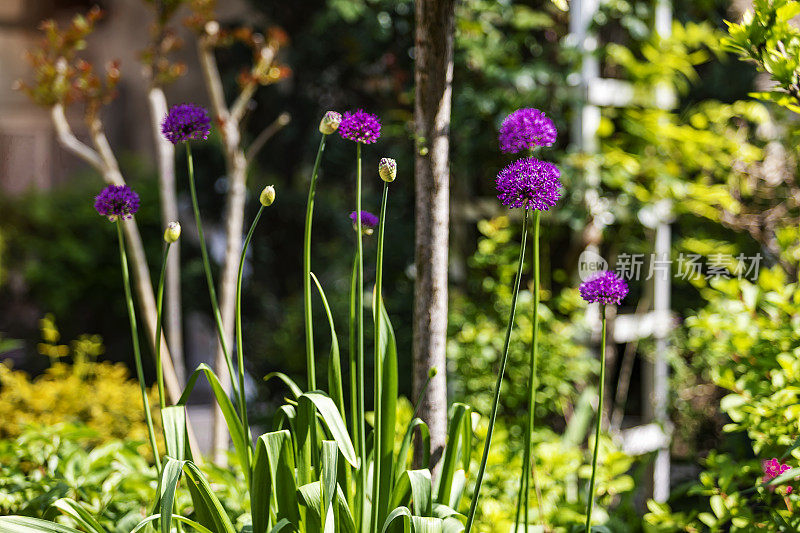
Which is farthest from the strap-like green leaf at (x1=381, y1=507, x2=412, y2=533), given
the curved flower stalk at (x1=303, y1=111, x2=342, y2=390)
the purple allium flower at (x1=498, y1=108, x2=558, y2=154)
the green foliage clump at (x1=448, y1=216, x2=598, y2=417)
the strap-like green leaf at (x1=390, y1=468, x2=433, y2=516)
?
the green foliage clump at (x1=448, y1=216, x2=598, y2=417)

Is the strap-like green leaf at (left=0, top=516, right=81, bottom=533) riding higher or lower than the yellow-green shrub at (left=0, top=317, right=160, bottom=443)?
higher

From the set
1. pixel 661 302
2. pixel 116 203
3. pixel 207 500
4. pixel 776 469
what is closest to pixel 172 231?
pixel 116 203

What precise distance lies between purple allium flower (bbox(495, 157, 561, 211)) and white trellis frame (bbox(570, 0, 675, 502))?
165cm

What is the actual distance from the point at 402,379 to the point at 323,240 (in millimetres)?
1215

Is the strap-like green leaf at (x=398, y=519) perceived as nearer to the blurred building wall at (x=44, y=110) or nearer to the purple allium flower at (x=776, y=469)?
the purple allium flower at (x=776, y=469)

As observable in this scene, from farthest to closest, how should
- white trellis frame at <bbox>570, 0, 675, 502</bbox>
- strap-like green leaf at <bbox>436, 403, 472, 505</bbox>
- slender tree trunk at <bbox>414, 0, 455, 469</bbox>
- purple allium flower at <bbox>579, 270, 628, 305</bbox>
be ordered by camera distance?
white trellis frame at <bbox>570, 0, 675, 502</bbox>, slender tree trunk at <bbox>414, 0, 455, 469</bbox>, strap-like green leaf at <bbox>436, 403, 472, 505</bbox>, purple allium flower at <bbox>579, 270, 628, 305</bbox>

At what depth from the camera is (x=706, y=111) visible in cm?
296

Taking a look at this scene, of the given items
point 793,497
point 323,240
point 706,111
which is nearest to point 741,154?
point 706,111

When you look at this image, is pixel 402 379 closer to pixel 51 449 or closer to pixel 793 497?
pixel 51 449

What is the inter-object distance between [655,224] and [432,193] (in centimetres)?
166

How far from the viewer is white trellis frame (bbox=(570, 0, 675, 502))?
273 cm

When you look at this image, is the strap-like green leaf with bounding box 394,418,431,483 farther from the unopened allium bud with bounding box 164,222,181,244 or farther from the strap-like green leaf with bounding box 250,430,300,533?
the unopened allium bud with bounding box 164,222,181,244

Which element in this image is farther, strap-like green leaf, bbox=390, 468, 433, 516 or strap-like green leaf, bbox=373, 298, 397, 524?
strap-like green leaf, bbox=373, 298, 397, 524

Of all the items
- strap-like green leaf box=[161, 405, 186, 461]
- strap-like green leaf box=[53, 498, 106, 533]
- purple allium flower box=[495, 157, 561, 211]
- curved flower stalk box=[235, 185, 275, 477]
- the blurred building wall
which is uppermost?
the blurred building wall
